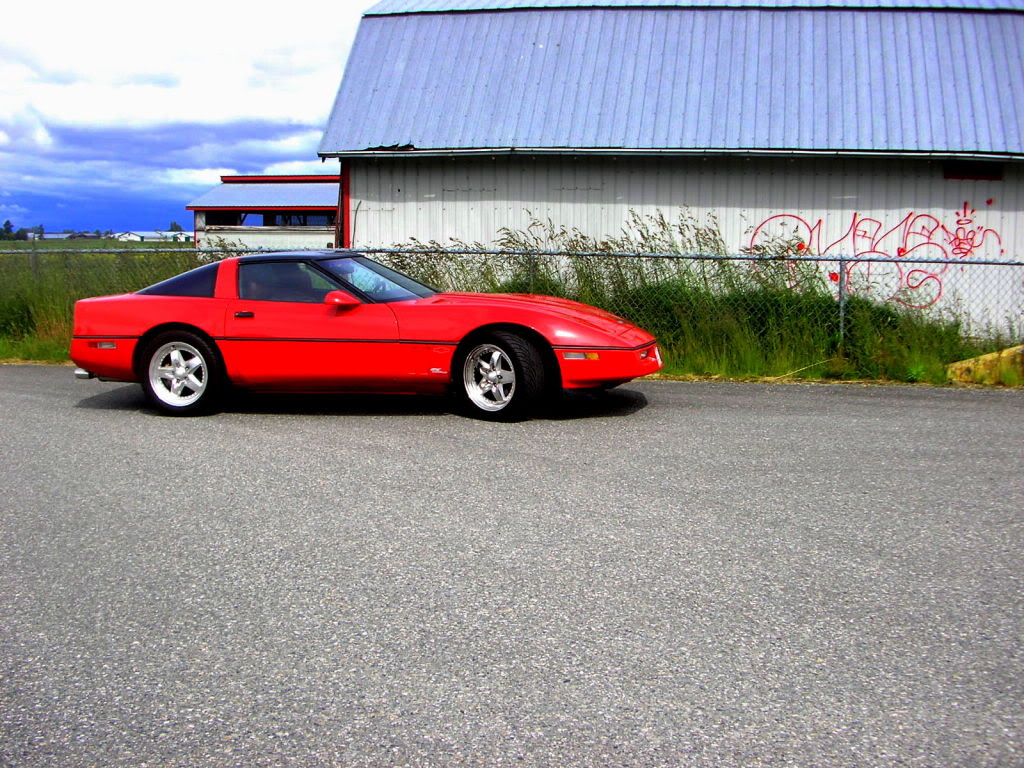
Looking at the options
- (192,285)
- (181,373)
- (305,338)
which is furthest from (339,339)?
(192,285)

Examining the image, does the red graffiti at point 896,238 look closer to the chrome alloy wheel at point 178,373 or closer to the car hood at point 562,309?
the car hood at point 562,309

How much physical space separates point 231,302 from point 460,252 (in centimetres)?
364

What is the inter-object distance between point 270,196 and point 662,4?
26.8m

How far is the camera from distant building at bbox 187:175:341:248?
3756 centimetres

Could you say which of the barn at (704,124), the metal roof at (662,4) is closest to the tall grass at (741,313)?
the barn at (704,124)

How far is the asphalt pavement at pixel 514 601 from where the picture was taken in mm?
2668

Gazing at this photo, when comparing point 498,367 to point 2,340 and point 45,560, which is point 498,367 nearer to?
point 45,560

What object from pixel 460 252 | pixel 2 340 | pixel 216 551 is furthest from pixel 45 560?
pixel 2 340

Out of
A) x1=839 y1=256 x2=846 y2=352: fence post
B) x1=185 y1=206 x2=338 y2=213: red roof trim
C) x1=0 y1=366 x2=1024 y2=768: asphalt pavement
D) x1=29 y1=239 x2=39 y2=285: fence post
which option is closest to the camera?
x1=0 y1=366 x2=1024 y2=768: asphalt pavement

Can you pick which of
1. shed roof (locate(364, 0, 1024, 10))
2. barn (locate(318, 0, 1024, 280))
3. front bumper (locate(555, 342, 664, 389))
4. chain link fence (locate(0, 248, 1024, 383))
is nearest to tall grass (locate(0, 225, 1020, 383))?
chain link fence (locate(0, 248, 1024, 383))

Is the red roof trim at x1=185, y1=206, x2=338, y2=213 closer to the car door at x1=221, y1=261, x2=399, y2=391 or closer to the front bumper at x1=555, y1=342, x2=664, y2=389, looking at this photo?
the car door at x1=221, y1=261, x2=399, y2=391

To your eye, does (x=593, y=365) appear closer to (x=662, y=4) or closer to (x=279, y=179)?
(x=662, y=4)

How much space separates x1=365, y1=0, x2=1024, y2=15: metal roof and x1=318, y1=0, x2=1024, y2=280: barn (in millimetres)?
46

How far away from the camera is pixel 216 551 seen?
4227mm
